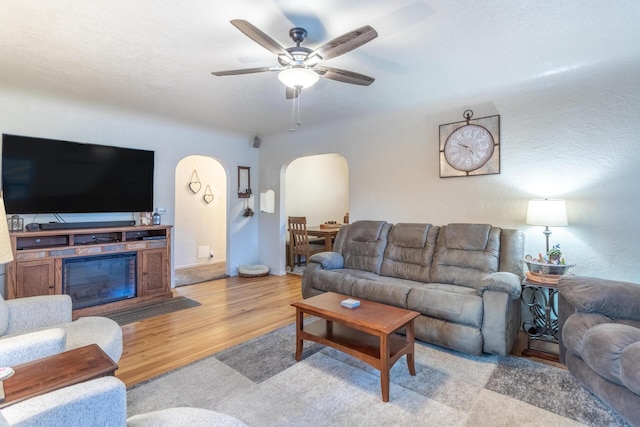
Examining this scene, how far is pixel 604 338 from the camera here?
1811mm

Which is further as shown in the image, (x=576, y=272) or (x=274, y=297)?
(x=274, y=297)

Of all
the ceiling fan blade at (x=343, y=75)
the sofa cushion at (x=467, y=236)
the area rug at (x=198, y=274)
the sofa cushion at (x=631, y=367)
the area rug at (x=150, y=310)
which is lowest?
the area rug at (x=150, y=310)

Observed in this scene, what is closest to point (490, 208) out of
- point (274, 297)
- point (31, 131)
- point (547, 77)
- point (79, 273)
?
point (547, 77)

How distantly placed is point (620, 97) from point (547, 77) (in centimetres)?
59

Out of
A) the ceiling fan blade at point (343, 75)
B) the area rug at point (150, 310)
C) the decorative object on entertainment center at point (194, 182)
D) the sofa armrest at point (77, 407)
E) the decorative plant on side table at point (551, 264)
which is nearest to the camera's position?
the sofa armrest at point (77, 407)

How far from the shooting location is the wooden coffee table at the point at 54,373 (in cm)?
118

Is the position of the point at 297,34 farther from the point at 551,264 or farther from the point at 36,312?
the point at 551,264

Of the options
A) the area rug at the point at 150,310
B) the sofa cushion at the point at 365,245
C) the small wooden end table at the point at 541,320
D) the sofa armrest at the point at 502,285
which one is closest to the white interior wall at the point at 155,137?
the area rug at the point at 150,310

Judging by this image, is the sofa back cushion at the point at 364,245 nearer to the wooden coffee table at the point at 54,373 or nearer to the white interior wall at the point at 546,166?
the white interior wall at the point at 546,166

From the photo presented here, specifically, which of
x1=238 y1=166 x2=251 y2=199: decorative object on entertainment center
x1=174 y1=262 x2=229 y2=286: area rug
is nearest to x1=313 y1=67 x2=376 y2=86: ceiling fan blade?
x1=238 y1=166 x2=251 y2=199: decorative object on entertainment center

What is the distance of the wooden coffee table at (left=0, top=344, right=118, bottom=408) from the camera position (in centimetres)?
118

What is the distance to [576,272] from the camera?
292cm

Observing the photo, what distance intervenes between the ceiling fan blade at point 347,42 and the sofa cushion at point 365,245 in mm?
2287

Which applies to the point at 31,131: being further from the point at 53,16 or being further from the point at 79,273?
the point at 53,16
